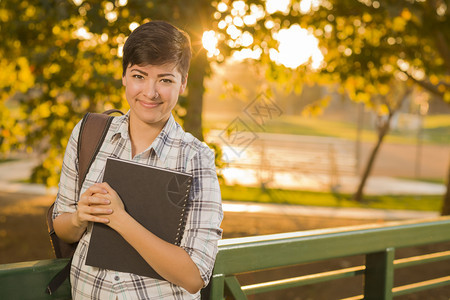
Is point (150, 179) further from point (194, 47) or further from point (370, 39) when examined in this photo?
point (370, 39)

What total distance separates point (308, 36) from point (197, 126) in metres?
2.86

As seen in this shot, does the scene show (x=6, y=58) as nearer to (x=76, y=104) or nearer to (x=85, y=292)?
(x=76, y=104)

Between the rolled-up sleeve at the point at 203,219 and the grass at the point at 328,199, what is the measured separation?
Result: 32.6 ft

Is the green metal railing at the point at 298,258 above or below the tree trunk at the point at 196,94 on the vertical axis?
below

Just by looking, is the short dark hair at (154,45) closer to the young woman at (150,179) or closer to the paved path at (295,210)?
the young woman at (150,179)

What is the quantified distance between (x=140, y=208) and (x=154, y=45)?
0.46 metres

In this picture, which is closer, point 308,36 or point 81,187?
point 81,187

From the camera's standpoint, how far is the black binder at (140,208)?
1.42 metres

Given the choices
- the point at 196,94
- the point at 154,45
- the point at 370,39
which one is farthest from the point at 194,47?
the point at 370,39

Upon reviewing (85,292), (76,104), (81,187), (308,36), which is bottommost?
(85,292)

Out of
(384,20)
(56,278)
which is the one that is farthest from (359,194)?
(56,278)

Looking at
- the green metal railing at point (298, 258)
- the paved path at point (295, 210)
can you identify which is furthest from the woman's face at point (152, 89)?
the paved path at point (295, 210)

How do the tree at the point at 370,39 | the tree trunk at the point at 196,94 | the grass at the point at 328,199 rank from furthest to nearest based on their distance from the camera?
the grass at the point at 328,199 → the tree at the point at 370,39 → the tree trunk at the point at 196,94

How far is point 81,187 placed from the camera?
1.53m
